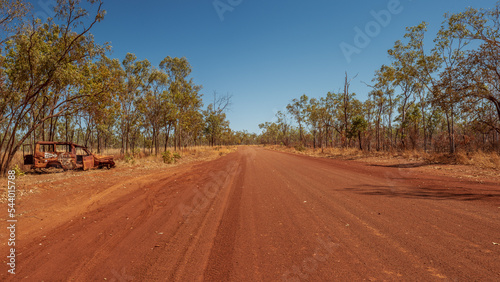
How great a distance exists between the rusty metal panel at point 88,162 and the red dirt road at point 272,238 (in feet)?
26.2

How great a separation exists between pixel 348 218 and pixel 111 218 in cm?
526

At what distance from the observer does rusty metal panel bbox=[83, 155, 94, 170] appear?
41.6 ft

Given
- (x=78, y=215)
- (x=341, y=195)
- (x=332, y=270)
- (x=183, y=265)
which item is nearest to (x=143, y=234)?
(x=183, y=265)

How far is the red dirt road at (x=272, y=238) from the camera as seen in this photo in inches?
106

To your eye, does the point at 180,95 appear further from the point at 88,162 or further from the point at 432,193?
the point at 432,193

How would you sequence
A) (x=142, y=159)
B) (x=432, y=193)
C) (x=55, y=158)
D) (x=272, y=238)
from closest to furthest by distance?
(x=272, y=238)
(x=432, y=193)
(x=55, y=158)
(x=142, y=159)

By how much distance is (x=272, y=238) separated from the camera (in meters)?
3.66

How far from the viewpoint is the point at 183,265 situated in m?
2.90

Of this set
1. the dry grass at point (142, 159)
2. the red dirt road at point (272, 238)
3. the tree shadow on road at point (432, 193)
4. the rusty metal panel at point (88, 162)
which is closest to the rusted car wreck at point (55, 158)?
the rusty metal panel at point (88, 162)

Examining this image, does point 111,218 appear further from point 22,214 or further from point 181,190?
point 181,190

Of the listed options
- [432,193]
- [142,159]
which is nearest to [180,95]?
[142,159]

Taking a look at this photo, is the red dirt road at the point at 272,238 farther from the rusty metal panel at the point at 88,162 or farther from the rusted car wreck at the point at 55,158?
Result: the rusty metal panel at the point at 88,162

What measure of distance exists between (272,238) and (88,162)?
1370 centimetres

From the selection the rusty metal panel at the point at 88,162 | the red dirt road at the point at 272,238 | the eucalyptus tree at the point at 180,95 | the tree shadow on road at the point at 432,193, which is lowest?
the red dirt road at the point at 272,238
